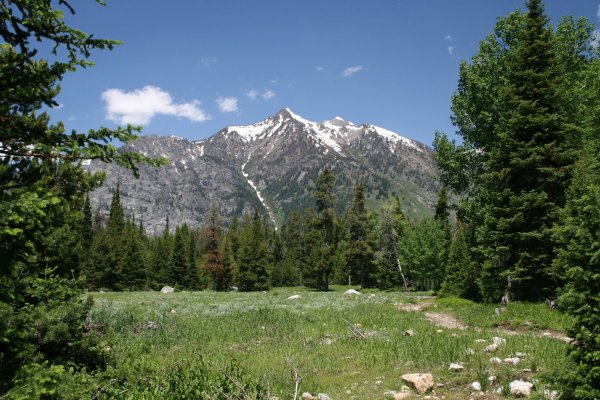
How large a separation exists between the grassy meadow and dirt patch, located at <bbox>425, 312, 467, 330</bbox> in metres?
0.48

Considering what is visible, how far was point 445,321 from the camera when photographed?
20.9m

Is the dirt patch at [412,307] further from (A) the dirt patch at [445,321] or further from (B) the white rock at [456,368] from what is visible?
(B) the white rock at [456,368]

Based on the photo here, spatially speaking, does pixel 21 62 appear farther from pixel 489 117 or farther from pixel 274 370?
pixel 489 117

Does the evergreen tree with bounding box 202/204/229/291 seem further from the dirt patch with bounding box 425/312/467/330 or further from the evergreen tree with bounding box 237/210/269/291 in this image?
the dirt patch with bounding box 425/312/467/330

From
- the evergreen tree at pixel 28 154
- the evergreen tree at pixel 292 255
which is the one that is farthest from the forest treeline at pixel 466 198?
the evergreen tree at pixel 292 255

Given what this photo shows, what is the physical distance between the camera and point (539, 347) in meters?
11.6

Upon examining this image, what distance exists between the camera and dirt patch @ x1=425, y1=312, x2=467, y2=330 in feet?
61.9

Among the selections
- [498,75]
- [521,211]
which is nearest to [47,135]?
[521,211]

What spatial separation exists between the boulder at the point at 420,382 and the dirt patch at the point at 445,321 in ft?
33.5

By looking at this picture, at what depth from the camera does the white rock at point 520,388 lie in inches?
312

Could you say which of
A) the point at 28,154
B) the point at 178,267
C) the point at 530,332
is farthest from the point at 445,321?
the point at 178,267

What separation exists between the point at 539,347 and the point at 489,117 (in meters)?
19.6

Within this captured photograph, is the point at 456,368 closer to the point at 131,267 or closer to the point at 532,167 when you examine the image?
the point at 532,167

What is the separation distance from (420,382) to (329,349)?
541 cm
